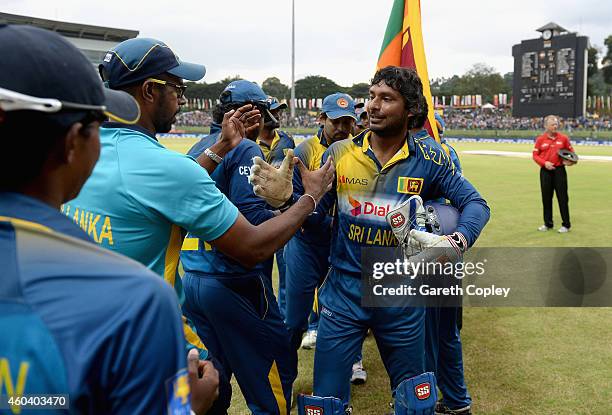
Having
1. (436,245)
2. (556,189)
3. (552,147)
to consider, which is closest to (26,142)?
(436,245)

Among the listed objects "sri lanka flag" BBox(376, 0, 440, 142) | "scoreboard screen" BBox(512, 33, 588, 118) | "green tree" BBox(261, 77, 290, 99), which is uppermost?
"green tree" BBox(261, 77, 290, 99)

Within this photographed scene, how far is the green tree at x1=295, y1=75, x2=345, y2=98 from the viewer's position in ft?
317

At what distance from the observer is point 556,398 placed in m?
4.11

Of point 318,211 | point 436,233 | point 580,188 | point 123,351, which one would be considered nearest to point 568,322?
point 436,233

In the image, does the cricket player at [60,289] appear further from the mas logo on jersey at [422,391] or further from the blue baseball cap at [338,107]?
the blue baseball cap at [338,107]

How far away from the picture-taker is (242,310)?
10.8 ft

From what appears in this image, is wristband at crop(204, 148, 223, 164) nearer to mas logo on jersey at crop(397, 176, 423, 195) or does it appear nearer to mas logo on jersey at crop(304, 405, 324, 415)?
mas logo on jersey at crop(397, 176, 423, 195)

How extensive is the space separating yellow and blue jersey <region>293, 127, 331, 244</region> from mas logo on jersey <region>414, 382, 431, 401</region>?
3.73 ft

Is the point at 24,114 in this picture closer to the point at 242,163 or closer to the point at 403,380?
the point at 242,163

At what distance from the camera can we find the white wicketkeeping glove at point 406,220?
315 cm

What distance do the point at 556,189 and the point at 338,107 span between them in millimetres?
6171

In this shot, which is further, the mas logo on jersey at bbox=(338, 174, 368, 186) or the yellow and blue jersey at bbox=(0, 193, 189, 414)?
the mas logo on jersey at bbox=(338, 174, 368, 186)

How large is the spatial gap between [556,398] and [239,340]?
Answer: 244 cm

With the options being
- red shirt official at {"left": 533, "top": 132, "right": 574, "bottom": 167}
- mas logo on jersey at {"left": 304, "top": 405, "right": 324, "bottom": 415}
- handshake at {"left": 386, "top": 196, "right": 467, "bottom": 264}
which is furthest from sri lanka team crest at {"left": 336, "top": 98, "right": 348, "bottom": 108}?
red shirt official at {"left": 533, "top": 132, "right": 574, "bottom": 167}
